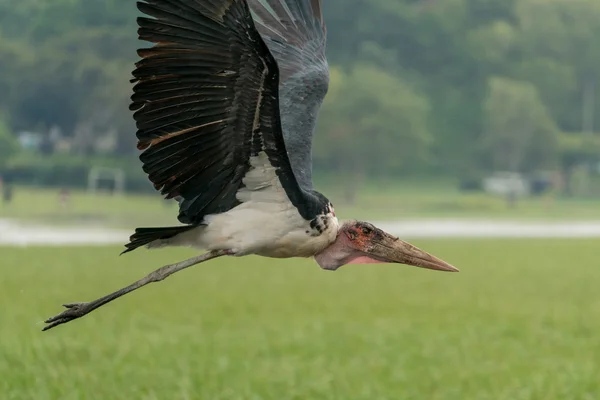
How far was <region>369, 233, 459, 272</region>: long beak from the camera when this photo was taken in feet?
21.9

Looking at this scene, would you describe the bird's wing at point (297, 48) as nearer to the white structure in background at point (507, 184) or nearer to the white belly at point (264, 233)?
the white belly at point (264, 233)

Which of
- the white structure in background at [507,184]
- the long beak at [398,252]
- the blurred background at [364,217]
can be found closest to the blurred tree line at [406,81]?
the blurred background at [364,217]

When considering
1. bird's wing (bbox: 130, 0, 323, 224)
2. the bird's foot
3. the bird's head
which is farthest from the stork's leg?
the bird's head

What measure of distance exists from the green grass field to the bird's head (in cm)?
381

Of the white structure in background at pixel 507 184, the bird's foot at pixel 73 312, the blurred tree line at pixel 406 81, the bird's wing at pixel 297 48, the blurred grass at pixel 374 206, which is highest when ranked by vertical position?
the blurred tree line at pixel 406 81

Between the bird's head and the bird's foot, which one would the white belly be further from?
the bird's foot

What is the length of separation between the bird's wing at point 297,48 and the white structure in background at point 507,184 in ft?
180

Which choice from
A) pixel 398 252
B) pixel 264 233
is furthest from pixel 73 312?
pixel 398 252

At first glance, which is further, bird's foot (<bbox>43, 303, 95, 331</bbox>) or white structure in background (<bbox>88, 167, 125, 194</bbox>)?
white structure in background (<bbox>88, 167, 125, 194</bbox>)

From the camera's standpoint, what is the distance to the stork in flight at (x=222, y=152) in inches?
240

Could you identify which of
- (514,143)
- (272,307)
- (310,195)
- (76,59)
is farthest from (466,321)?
(514,143)

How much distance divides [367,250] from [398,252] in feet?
0.51

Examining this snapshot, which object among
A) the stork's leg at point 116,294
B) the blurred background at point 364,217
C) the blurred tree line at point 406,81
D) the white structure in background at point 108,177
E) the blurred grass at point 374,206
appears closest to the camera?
the stork's leg at point 116,294

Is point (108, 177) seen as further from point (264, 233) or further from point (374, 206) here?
point (264, 233)
